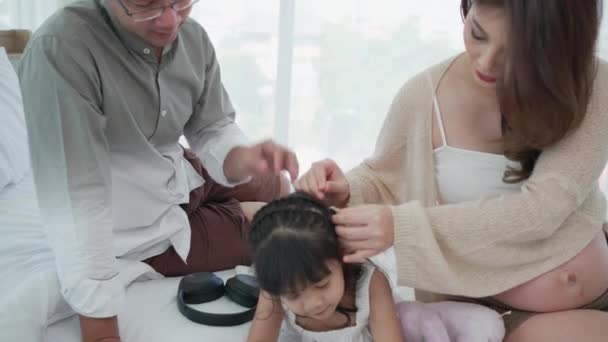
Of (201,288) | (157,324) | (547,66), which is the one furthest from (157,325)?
(547,66)

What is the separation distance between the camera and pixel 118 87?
122 centimetres

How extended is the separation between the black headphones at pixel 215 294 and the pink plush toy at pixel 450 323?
11.9 inches

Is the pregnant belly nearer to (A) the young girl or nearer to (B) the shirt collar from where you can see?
(A) the young girl

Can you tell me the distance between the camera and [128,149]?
4.18 feet

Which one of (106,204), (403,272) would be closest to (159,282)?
(106,204)

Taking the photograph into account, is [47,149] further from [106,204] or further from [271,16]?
[271,16]

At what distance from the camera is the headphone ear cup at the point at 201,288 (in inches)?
50.3

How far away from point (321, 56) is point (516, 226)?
1.39 meters

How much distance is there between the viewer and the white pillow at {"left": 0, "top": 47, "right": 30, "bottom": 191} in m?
1.63

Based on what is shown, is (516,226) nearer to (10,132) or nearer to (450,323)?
(450,323)

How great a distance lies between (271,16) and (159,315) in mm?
1415

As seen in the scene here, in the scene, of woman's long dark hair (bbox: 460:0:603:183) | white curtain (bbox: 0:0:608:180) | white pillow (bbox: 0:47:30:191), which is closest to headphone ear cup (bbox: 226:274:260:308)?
woman's long dark hair (bbox: 460:0:603:183)

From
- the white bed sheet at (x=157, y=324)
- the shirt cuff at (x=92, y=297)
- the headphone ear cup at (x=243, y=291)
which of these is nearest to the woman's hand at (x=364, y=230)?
the white bed sheet at (x=157, y=324)

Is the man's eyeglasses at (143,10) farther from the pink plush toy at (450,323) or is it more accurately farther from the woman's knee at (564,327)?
Answer: the woman's knee at (564,327)
